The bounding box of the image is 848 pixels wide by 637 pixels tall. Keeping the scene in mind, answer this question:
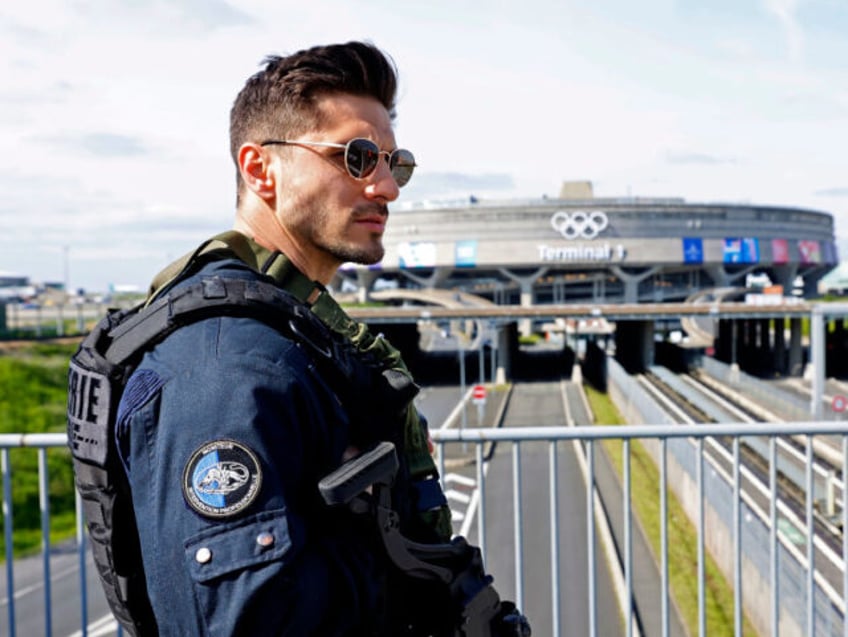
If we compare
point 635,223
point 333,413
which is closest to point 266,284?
point 333,413

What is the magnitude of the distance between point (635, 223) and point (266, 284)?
7588cm

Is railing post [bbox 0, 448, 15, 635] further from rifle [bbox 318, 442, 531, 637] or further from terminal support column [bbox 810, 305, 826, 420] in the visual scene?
terminal support column [bbox 810, 305, 826, 420]

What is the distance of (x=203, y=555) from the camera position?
1.51 metres

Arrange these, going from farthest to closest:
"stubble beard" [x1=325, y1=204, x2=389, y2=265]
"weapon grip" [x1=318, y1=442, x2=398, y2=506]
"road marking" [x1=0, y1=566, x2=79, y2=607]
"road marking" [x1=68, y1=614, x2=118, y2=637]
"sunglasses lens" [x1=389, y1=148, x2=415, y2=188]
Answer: "road marking" [x1=0, y1=566, x2=79, y2=607] < "road marking" [x1=68, y1=614, x2=118, y2=637] < "sunglasses lens" [x1=389, y1=148, x2=415, y2=188] < "stubble beard" [x1=325, y1=204, x2=389, y2=265] < "weapon grip" [x1=318, y1=442, x2=398, y2=506]

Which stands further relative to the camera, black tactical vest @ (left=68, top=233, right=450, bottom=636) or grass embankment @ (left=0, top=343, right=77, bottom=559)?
grass embankment @ (left=0, top=343, right=77, bottom=559)

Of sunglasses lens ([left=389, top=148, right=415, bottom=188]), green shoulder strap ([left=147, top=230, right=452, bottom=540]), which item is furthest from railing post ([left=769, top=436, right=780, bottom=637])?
sunglasses lens ([left=389, top=148, right=415, bottom=188])

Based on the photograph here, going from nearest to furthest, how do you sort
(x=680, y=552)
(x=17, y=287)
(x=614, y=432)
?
(x=614, y=432) < (x=680, y=552) < (x=17, y=287)

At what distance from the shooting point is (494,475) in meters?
25.8

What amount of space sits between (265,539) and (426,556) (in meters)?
0.58

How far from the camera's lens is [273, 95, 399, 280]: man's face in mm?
2053

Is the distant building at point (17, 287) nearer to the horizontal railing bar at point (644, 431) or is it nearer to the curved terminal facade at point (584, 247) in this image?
the curved terminal facade at point (584, 247)

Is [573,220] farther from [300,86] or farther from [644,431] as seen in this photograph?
[300,86]

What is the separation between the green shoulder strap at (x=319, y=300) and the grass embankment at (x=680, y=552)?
176 inches

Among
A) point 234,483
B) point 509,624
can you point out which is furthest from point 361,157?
point 509,624
